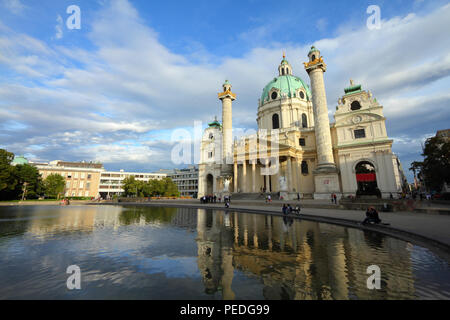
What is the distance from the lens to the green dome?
47.5 meters

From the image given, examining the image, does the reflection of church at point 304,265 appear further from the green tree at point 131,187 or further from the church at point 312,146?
the green tree at point 131,187

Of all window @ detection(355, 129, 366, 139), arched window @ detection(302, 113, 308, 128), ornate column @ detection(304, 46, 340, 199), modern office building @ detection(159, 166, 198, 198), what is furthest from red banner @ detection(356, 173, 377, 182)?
modern office building @ detection(159, 166, 198, 198)

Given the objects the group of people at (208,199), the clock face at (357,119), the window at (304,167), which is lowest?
the group of people at (208,199)

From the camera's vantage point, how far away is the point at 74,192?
6775 centimetres

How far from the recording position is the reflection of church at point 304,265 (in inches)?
159

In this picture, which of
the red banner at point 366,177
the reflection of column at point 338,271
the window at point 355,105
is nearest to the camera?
the reflection of column at point 338,271

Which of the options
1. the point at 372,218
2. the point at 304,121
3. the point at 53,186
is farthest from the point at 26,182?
the point at 304,121

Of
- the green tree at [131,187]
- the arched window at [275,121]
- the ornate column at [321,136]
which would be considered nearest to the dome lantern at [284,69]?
the arched window at [275,121]

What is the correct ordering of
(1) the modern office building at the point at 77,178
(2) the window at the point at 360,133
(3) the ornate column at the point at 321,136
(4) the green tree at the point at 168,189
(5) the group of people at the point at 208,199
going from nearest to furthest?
(3) the ornate column at the point at 321,136, (5) the group of people at the point at 208,199, (2) the window at the point at 360,133, (4) the green tree at the point at 168,189, (1) the modern office building at the point at 77,178

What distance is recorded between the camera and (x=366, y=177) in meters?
33.7
